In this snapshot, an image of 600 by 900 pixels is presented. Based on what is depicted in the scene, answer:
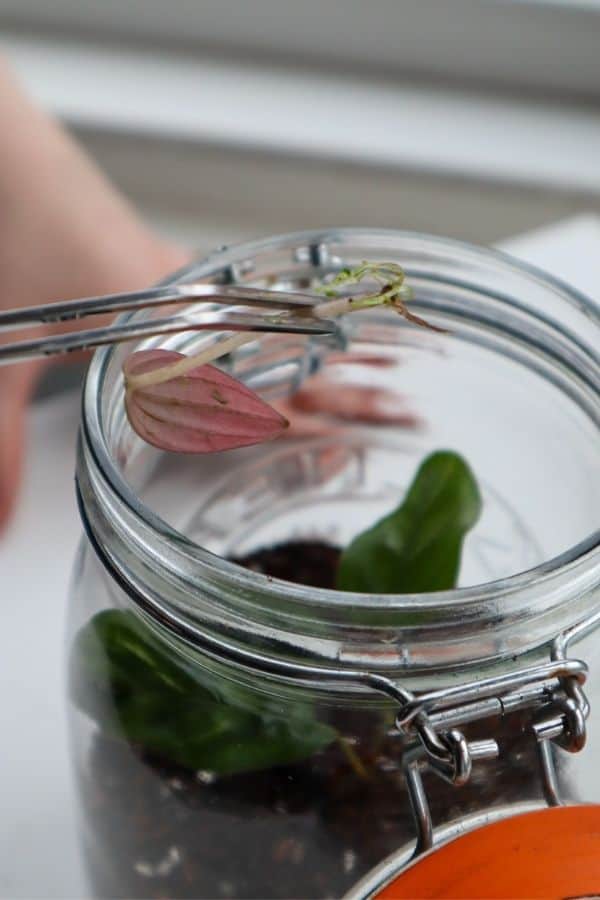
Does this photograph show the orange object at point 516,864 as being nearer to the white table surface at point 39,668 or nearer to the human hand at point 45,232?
the white table surface at point 39,668

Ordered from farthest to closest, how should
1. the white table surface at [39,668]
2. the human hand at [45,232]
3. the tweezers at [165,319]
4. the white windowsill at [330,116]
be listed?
the white windowsill at [330,116] < the human hand at [45,232] < the white table surface at [39,668] < the tweezers at [165,319]

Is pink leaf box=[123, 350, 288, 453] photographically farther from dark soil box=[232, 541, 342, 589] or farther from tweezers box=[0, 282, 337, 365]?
dark soil box=[232, 541, 342, 589]

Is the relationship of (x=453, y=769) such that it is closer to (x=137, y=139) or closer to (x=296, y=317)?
(x=296, y=317)

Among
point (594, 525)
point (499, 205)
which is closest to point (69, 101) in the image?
point (499, 205)

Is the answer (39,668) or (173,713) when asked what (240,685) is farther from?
(39,668)

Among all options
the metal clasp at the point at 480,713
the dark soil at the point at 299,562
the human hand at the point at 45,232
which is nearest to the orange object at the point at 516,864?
the metal clasp at the point at 480,713

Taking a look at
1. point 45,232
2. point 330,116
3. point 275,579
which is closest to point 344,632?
point 275,579

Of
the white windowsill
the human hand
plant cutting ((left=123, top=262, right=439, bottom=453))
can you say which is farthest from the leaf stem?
the white windowsill
